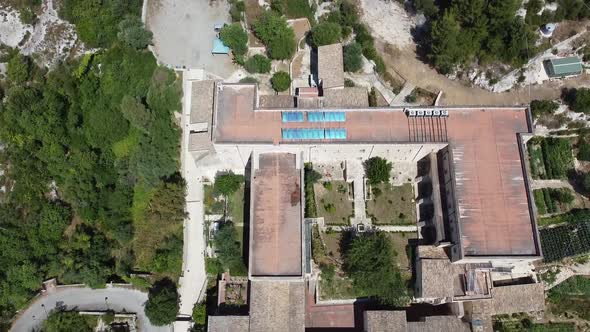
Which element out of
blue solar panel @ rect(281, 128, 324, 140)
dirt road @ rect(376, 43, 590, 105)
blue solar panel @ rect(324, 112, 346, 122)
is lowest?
blue solar panel @ rect(281, 128, 324, 140)

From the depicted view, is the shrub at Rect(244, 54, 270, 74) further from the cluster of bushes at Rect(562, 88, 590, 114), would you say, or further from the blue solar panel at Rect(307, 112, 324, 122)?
the cluster of bushes at Rect(562, 88, 590, 114)

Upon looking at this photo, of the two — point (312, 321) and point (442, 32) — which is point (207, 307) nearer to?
point (312, 321)

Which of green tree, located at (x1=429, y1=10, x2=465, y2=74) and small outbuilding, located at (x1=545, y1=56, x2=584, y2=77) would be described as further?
small outbuilding, located at (x1=545, y1=56, x2=584, y2=77)

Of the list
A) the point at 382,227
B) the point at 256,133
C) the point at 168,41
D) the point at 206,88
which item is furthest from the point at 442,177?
the point at 168,41

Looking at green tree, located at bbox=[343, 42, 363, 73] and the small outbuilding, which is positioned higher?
green tree, located at bbox=[343, 42, 363, 73]

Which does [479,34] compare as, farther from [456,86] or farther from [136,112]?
[136,112]

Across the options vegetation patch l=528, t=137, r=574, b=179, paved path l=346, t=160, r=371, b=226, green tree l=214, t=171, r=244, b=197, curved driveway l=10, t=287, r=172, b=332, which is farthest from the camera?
curved driveway l=10, t=287, r=172, b=332

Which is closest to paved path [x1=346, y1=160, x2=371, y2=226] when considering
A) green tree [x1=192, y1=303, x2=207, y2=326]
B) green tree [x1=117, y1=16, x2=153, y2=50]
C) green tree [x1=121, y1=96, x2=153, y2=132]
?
green tree [x1=192, y1=303, x2=207, y2=326]

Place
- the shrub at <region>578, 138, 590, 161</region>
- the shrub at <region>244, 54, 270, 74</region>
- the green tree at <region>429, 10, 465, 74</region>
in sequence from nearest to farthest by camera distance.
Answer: the green tree at <region>429, 10, 465, 74</region>
the shrub at <region>578, 138, 590, 161</region>
the shrub at <region>244, 54, 270, 74</region>

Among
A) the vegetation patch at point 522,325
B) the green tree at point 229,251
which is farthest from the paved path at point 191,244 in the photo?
the vegetation patch at point 522,325
